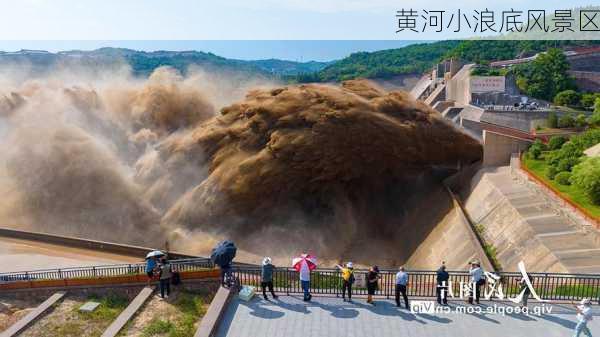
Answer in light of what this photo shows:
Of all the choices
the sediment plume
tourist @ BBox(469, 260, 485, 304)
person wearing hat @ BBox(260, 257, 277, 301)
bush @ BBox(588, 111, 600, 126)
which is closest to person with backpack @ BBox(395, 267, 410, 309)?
tourist @ BBox(469, 260, 485, 304)

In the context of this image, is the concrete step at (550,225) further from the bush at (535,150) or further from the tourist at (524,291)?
the tourist at (524,291)

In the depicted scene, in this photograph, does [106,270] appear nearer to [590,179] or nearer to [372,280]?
[372,280]

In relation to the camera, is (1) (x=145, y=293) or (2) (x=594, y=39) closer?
(1) (x=145, y=293)

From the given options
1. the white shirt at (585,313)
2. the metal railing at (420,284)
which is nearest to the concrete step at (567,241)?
the metal railing at (420,284)

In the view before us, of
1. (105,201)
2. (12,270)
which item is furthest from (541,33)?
(12,270)

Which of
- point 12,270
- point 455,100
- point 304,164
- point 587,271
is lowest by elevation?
point 12,270

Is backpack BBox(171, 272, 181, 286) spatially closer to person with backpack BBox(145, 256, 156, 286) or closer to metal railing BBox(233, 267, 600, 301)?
person with backpack BBox(145, 256, 156, 286)

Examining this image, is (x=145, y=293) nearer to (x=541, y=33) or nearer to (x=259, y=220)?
(x=259, y=220)

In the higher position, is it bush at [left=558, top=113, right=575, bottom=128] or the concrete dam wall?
bush at [left=558, top=113, right=575, bottom=128]

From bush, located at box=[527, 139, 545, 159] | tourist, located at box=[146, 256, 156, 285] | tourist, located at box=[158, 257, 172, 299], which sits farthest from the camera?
bush, located at box=[527, 139, 545, 159]
